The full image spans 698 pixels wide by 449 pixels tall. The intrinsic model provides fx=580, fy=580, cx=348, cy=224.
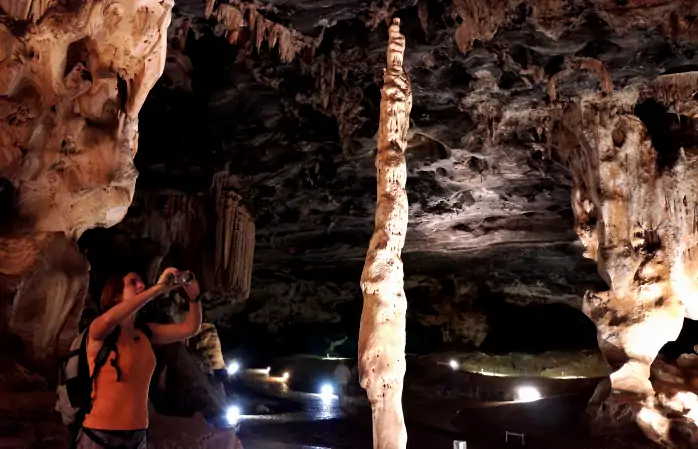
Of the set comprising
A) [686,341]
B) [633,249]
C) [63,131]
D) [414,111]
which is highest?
[414,111]

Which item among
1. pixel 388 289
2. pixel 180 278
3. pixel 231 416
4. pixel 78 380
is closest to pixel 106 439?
pixel 78 380

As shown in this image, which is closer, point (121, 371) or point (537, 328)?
point (121, 371)

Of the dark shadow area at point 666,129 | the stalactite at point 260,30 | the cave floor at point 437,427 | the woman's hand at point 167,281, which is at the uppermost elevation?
the stalactite at point 260,30

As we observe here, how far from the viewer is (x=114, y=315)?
264cm

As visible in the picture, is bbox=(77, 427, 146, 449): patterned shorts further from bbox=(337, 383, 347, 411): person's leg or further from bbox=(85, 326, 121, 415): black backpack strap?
bbox=(337, 383, 347, 411): person's leg

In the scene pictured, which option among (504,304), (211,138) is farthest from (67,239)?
(504,304)

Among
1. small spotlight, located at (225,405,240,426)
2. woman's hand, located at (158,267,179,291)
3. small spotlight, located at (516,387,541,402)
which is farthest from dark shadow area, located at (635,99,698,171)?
woman's hand, located at (158,267,179,291)

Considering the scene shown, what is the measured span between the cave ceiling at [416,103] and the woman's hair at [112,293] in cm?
543

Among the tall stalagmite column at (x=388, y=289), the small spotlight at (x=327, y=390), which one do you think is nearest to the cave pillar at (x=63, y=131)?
the tall stalagmite column at (x=388, y=289)

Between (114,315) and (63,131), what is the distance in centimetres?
352

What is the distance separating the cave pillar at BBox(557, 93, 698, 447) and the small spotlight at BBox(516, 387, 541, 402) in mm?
3794

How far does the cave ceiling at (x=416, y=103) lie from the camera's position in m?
7.60

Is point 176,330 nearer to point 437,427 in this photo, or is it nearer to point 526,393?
point 437,427

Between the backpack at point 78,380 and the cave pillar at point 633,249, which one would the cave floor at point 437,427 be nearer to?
the cave pillar at point 633,249
